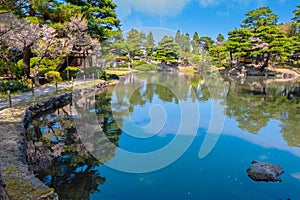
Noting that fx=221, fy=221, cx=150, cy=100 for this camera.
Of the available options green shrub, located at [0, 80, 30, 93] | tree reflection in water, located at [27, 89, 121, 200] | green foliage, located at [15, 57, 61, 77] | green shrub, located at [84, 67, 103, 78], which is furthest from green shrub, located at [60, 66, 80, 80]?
tree reflection in water, located at [27, 89, 121, 200]

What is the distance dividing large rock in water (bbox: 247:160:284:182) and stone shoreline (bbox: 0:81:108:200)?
4.12m

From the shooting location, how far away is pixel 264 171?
5.05 m

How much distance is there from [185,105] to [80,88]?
23.0 feet

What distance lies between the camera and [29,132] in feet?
23.7

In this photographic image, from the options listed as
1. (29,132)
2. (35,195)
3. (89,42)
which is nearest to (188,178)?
(35,195)

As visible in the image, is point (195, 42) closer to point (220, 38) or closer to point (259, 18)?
point (220, 38)

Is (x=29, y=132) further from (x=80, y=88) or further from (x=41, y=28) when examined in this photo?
(x=41, y=28)

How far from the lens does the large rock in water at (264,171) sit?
192 inches

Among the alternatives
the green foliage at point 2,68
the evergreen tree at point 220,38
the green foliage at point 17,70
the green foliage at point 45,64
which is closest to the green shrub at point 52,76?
the green foliage at point 45,64

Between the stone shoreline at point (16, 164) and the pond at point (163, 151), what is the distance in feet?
1.96

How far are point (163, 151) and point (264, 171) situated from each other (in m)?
2.61

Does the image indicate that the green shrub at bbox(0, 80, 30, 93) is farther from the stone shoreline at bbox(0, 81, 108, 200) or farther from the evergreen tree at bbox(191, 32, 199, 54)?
the evergreen tree at bbox(191, 32, 199, 54)

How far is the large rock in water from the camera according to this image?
488cm

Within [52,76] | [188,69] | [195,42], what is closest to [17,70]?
[52,76]
